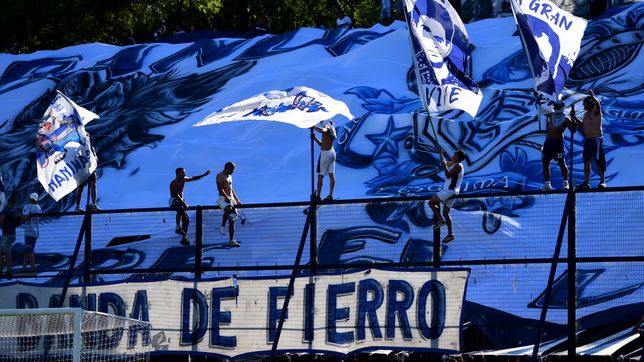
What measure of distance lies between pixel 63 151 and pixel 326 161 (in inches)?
183

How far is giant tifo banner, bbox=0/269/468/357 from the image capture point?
16953 mm

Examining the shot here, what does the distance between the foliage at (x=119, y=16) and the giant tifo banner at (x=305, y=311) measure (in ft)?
114

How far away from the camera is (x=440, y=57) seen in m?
18.6

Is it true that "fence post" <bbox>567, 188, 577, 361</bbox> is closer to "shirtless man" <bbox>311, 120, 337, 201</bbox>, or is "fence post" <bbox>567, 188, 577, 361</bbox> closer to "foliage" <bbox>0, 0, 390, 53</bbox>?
"shirtless man" <bbox>311, 120, 337, 201</bbox>

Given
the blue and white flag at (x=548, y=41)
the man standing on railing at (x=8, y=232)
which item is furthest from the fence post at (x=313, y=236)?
the man standing on railing at (x=8, y=232)

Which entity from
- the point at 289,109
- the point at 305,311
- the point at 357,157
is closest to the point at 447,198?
the point at 305,311

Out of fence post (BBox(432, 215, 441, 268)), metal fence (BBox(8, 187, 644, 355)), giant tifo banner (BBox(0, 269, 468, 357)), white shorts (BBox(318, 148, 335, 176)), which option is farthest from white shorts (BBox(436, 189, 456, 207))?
white shorts (BBox(318, 148, 335, 176))

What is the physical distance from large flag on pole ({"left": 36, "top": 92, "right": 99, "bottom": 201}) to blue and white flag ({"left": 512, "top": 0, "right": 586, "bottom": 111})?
830cm

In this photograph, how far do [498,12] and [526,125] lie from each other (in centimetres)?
1048

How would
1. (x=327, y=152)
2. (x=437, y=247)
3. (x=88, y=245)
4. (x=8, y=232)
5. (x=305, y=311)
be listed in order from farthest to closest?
1. (x=327, y=152)
2. (x=8, y=232)
3. (x=88, y=245)
4. (x=305, y=311)
5. (x=437, y=247)

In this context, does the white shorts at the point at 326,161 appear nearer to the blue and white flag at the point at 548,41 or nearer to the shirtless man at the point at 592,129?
the shirtless man at the point at 592,129

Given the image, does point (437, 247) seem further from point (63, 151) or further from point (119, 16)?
point (119, 16)

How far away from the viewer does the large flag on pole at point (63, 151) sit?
21.8 meters

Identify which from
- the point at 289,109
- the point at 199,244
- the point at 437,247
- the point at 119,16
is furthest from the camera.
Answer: the point at 119,16
